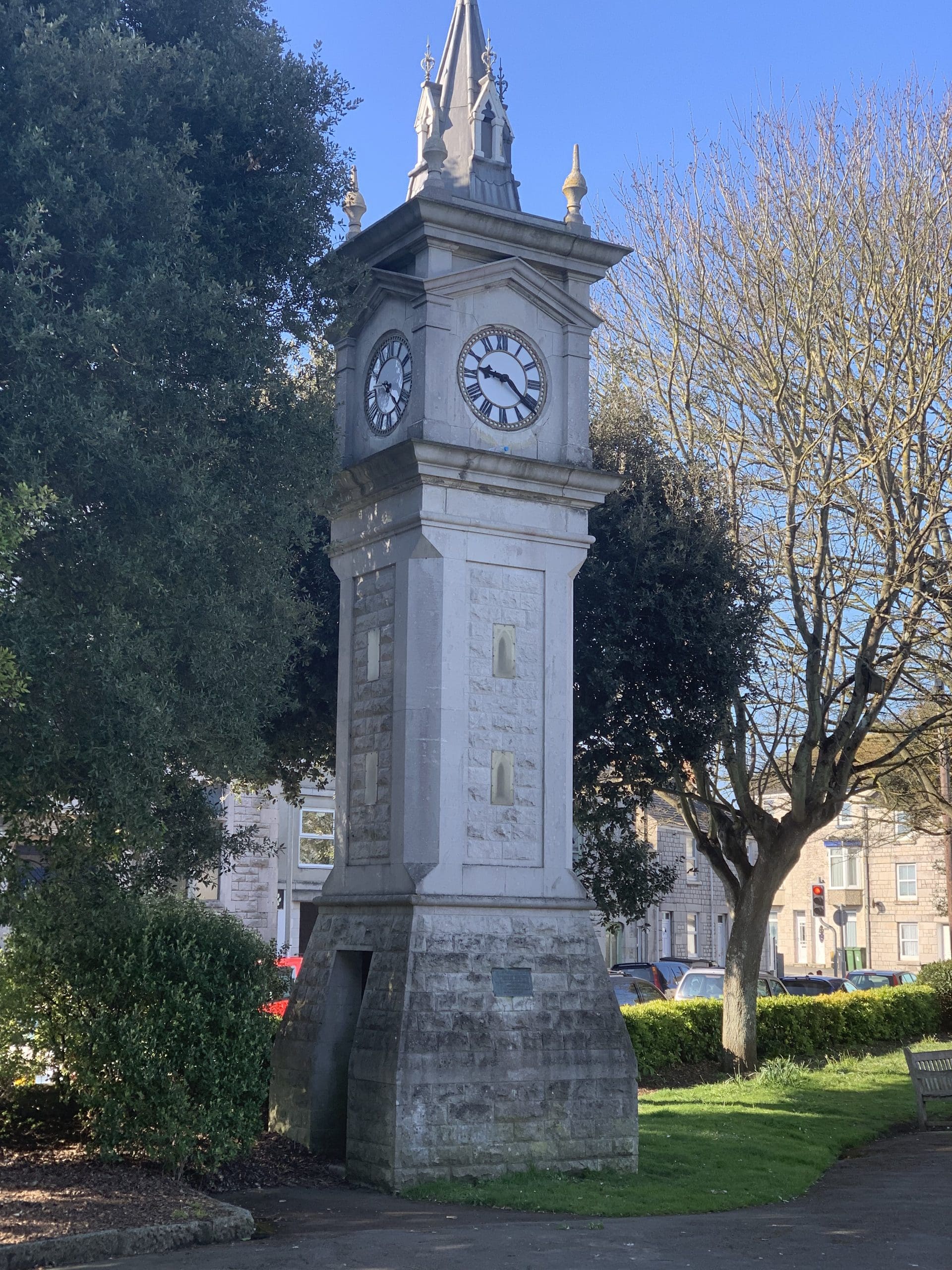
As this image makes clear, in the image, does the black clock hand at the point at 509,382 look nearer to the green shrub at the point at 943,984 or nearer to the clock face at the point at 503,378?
the clock face at the point at 503,378

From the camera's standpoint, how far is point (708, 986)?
29.0 m

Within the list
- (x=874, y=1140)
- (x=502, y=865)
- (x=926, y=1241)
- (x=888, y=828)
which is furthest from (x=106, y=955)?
(x=888, y=828)

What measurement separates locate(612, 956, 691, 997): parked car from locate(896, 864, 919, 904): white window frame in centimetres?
2178

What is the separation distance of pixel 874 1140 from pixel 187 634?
10705 millimetres

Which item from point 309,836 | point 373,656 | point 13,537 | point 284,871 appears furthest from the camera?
point 309,836

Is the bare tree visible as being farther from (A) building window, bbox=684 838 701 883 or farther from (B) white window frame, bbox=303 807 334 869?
(A) building window, bbox=684 838 701 883

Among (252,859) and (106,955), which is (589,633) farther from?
(252,859)

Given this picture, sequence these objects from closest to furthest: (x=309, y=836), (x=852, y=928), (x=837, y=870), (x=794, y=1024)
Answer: (x=794, y=1024) → (x=309, y=836) → (x=852, y=928) → (x=837, y=870)

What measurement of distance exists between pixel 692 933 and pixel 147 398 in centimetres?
5356

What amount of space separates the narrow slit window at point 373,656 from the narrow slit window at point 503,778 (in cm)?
152

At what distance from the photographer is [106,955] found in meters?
12.1

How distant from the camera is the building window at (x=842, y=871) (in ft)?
209

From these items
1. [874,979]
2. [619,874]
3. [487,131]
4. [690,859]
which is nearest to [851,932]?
[690,859]

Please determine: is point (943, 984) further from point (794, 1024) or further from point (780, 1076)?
point (780, 1076)
